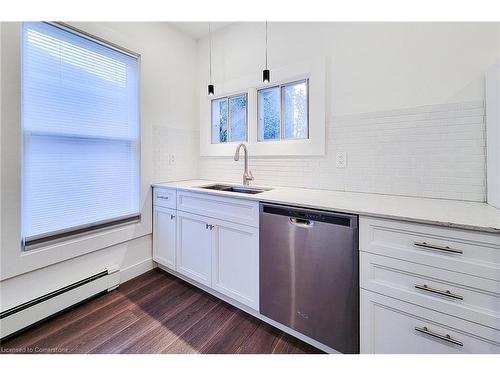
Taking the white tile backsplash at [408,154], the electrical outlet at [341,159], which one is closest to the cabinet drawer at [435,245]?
the white tile backsplash at [408,154]

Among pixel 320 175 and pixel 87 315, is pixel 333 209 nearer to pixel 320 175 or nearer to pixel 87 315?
pixel 320 175

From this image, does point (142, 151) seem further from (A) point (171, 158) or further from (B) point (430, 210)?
(B) point (430, 210)

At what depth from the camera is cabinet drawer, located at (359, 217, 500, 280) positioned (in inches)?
36.0

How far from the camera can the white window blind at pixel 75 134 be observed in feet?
5.09

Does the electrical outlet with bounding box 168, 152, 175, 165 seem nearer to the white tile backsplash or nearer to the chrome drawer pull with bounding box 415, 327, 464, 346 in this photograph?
the white tile backsplash

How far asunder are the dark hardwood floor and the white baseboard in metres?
0.19

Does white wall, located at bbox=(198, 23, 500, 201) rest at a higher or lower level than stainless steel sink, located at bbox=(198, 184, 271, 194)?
higher

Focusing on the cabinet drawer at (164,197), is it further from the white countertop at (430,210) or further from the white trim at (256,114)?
the white countertop at (430,210)

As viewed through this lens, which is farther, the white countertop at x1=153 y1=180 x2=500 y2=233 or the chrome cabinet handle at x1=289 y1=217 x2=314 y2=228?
the chrome cabinet handle at x1=289 y1=217 x2=314 y2=228

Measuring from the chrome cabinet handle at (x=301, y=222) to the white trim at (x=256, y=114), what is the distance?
2.64 ft

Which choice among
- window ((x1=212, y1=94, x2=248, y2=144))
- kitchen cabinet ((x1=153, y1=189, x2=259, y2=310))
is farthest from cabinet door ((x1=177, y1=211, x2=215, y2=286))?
window ((x1=212, y1=94, x2=248, y2=144))

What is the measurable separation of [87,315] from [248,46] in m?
2.82

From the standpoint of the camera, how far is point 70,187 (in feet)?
5.77
